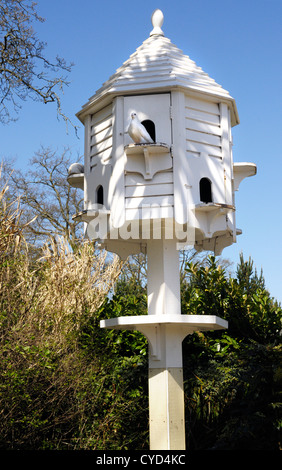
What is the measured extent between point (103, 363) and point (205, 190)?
100 inches

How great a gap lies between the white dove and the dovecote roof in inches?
17.3

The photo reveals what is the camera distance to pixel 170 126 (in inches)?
193

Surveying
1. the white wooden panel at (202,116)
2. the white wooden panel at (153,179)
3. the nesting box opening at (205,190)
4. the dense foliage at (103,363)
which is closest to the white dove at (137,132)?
the white wooden panel at (153,179)

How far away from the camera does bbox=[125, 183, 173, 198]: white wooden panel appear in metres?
4.80

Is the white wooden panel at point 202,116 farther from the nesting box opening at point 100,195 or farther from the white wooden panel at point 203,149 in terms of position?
the nesting box opening at point 100,195

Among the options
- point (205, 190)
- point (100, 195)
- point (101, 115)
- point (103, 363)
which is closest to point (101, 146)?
point (101, 115)

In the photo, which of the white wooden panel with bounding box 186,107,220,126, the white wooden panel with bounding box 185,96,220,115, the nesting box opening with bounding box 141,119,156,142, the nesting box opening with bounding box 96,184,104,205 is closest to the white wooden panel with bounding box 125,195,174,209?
the nesting box opening with bounding box 96,184,104,205

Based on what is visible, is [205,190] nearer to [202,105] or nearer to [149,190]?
[149,190]

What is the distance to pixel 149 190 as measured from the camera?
15.9ft

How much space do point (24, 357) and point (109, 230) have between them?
1.40m

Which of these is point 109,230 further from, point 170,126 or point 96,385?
point 96,385

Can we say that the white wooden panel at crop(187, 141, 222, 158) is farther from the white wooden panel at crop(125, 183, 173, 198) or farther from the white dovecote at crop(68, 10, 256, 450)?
the white wooden panel at crop(125, 183, 173, 198)

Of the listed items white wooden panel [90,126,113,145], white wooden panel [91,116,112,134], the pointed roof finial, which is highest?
the pointed roof finial

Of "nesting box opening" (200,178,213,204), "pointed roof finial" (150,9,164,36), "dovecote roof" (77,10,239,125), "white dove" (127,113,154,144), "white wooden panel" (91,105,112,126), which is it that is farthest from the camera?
"pointed roof finial" (150,9,164,36)
